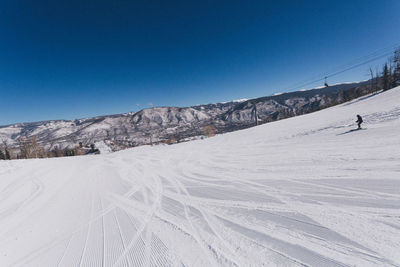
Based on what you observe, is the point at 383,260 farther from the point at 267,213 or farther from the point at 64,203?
the point at 64,203

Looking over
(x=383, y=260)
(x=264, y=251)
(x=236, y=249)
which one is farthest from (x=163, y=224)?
(x=383, y=260)

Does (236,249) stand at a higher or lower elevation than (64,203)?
lower

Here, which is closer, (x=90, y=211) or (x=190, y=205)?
(x=190, y=205)

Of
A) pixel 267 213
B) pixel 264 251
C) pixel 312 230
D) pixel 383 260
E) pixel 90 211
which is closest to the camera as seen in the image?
pixel 383 260

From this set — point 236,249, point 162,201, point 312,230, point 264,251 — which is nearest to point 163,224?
point 162,201

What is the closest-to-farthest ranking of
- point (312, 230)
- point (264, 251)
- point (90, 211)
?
point (264, 251)
point (312, 230)
point (90, 211)

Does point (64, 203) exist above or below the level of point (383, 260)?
above

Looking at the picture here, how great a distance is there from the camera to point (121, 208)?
4.18m

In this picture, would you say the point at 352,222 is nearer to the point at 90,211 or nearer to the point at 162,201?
the point at 162,201

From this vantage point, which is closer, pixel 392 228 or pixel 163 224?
pixel 392 228

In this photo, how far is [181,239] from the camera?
269 centimetres

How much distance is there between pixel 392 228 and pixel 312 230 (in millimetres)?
1060

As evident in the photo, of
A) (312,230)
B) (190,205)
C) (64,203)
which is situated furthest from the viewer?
(64,203)

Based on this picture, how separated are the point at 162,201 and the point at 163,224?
1.09 meters
